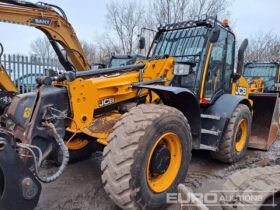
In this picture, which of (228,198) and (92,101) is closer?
(228,198)

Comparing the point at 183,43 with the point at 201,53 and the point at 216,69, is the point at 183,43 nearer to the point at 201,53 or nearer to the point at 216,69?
the point at 201,53

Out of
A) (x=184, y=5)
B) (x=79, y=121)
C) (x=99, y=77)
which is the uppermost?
(x=184, y=5)

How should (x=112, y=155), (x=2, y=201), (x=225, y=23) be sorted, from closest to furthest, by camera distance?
(x=2, y=201), (x=112, y=155), (x=225, y=23)

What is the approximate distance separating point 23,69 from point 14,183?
883 centimetres

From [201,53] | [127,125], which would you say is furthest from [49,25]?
[127,125]

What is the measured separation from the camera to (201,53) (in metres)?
4.50

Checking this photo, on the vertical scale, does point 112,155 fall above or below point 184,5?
below

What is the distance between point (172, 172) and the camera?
325cm

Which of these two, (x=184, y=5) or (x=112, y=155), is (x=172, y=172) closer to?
(x=112, y=155)

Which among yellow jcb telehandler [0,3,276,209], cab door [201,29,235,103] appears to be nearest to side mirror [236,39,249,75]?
cab door [201,29,235,103]

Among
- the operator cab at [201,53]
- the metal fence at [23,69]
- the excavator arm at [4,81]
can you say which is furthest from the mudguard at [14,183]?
the metal fence at [23,69]

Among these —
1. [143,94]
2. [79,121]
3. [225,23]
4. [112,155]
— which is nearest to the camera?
[112,155]

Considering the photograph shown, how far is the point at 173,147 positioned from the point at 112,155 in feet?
3.08

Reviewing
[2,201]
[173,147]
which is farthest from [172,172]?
[2,201]
